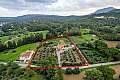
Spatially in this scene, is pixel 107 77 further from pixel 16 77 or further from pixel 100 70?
pixel 16 77

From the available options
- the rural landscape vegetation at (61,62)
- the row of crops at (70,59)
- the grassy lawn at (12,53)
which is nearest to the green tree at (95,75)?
the rural landscape vegetation at (61,62)

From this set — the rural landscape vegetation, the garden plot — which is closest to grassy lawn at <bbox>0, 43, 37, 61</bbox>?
the rural landscape vegetation

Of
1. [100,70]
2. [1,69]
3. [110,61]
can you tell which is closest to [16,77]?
[1,69]

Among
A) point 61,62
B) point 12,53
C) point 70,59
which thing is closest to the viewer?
point 61,62

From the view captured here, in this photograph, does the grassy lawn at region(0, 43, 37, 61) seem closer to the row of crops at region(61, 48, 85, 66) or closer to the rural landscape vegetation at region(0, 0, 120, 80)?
the rural landscape vegetation at region(0, 0, 120, 80)

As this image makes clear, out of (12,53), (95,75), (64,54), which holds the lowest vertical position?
(12,53)

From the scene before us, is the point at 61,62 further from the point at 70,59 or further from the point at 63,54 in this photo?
the point at 63,54

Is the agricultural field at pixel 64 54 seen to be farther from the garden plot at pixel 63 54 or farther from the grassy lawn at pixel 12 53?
the grassy lawn at pixel 12 53

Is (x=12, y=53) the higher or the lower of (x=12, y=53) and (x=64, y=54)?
the lower

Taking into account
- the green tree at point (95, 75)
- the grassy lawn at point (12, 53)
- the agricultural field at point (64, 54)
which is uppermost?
the green tree at point (95, 75)

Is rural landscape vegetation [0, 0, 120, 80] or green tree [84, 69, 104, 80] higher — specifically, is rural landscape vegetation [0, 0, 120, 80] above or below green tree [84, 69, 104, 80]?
below

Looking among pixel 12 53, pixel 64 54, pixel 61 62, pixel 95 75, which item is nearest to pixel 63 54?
pixel 64 54

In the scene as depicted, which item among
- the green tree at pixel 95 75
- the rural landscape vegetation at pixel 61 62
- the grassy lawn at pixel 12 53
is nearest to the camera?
the green tree at pixel 95 75
